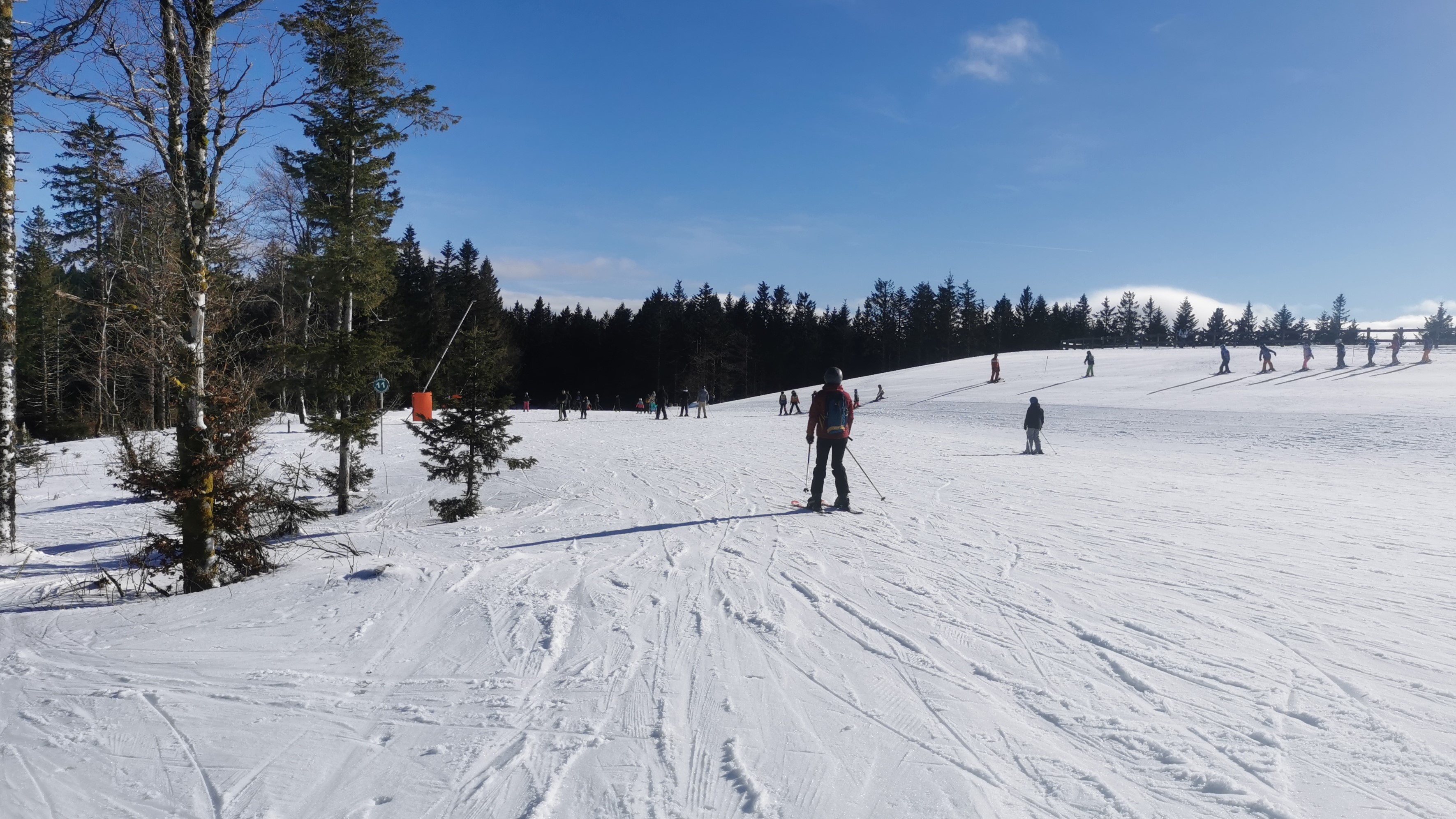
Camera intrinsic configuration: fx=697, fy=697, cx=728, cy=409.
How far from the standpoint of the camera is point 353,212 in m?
14.2

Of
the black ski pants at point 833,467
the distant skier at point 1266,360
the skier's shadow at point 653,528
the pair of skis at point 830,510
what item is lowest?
the skier's shadow at point 653,528

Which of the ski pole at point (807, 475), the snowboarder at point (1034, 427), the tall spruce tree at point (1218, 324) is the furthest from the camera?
the tall spruce tree at point (1218, 324)

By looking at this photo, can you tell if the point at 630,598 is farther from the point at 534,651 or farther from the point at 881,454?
the point at 881,454

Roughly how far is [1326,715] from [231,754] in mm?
5381

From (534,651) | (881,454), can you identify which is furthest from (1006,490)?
(534,651)

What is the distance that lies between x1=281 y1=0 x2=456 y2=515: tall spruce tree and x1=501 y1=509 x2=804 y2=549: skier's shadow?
7.43 meters

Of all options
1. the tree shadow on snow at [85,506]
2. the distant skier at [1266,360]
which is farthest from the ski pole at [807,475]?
the distant skier at [1266,360]

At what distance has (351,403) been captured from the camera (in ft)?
48.5

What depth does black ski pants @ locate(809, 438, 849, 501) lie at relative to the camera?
30.2 feet

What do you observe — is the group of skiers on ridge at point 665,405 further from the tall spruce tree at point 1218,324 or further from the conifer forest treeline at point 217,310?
the tall spruce tree at point 1218,324

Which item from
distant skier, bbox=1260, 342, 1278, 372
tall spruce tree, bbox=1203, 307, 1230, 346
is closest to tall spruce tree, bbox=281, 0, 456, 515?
distant skier, bbox=1260, 342, 1278, 372

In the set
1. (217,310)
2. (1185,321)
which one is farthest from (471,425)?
(1185,321)

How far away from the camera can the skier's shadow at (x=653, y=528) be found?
8.02 m

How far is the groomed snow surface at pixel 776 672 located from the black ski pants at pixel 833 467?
382 millimetres
